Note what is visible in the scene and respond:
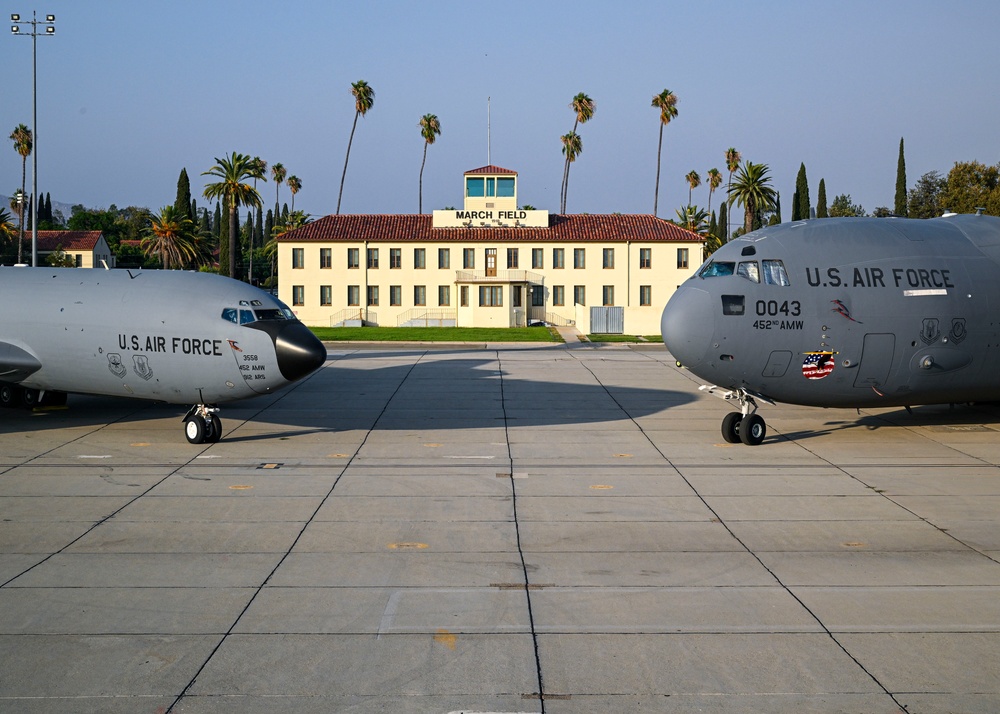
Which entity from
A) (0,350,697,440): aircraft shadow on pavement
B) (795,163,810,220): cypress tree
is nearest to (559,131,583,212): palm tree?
(795,163,810,220): cypress tree

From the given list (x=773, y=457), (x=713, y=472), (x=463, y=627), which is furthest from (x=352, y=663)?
(x=773, y=457)

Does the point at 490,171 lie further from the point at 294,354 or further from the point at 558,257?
the point at 294,354

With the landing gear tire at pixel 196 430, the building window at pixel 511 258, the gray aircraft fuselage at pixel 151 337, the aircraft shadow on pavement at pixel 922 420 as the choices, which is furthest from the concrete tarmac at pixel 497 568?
the building window at pixel 511 258

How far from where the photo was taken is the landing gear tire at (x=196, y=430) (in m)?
21.3

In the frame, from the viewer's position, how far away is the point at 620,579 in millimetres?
12102

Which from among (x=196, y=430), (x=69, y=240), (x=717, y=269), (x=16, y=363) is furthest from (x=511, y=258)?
(x=69, y=240)

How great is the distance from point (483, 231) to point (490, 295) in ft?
21.8

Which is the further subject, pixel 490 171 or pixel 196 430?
pixel 490 171

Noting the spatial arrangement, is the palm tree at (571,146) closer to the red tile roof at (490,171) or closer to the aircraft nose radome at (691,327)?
the red tile roof at (490,171)

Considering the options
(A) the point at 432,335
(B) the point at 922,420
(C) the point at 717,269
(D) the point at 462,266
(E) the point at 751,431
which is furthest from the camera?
(D) the point at 462,266

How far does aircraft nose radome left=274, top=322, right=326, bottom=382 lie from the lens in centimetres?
2022

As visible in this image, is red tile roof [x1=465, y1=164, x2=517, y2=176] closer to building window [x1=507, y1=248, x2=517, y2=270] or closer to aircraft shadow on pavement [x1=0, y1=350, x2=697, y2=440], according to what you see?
building window [x1=507, y1=248, x2=517, y2=270]

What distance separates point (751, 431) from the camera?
70.2ft

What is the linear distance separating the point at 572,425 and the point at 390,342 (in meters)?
29.6
